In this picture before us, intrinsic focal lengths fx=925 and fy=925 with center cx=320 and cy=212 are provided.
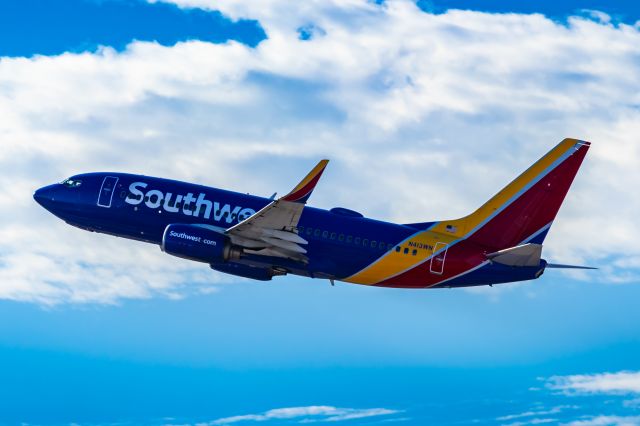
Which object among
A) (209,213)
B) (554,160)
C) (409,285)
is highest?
(554,160)

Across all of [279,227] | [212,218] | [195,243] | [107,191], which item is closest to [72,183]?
[107,191]

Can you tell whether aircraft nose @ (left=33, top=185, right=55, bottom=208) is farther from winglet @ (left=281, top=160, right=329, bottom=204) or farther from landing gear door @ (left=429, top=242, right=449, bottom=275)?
landing gear door @ (left=429, top=242, right=449, bottom=275)

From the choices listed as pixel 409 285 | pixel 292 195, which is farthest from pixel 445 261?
pixel 292 195

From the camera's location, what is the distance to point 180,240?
58.1 m

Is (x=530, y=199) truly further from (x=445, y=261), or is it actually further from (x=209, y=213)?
(x=209, y=213)

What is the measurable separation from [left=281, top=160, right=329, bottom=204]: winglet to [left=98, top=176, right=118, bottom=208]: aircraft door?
14.6 metres

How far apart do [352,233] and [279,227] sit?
17.6 ft

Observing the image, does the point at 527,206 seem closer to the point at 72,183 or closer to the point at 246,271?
the point at 246,271

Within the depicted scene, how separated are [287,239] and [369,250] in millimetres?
5652

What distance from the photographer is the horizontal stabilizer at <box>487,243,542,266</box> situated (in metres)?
56.2

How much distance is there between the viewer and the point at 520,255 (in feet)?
187

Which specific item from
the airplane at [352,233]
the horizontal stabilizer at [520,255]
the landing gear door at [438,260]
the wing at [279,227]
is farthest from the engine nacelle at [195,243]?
the horizontal stabilizer at [520,255]

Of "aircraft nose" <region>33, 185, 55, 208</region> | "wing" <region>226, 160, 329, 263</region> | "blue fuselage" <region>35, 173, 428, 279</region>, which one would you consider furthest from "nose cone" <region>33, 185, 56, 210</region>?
"wing" <region>226, 160, 329, 263</region>

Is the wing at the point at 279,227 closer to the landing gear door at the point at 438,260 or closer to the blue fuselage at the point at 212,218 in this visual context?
the blue fuselage at the point at 212,218
